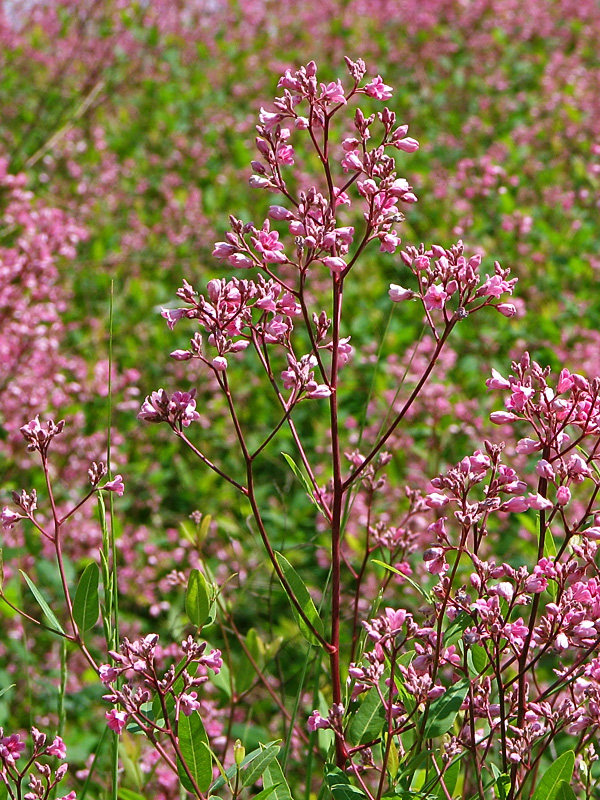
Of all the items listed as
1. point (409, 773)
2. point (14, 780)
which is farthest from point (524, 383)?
point (14, 780)

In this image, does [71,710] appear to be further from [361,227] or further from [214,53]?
[214,53]

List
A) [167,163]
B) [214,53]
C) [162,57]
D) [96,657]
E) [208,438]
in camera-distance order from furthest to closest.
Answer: [214,53] → [162,57] → [167,163] → [208,438] → [96,657]

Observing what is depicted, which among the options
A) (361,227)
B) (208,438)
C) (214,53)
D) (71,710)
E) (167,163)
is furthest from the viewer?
(214,53)

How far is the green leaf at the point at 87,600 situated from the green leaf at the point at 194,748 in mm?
229

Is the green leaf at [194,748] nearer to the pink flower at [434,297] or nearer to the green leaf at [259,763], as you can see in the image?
the green leaf at [259,763]

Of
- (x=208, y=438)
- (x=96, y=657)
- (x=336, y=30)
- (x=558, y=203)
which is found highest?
(x=336, y=30)

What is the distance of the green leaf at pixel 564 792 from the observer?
1170 mm

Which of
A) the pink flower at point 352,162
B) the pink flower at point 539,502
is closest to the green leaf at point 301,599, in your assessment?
the pink flower at point 539,502

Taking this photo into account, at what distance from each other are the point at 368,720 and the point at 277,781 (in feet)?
0.51

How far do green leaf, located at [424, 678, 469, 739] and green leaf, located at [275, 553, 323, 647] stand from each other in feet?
0.62

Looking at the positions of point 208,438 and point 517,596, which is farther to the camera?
point 208,438

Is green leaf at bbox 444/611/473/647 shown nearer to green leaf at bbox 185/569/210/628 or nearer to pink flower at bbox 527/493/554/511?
pink flower at bbox 527/493/554/511

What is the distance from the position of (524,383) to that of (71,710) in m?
2.30

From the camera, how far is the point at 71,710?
308 centimetres
